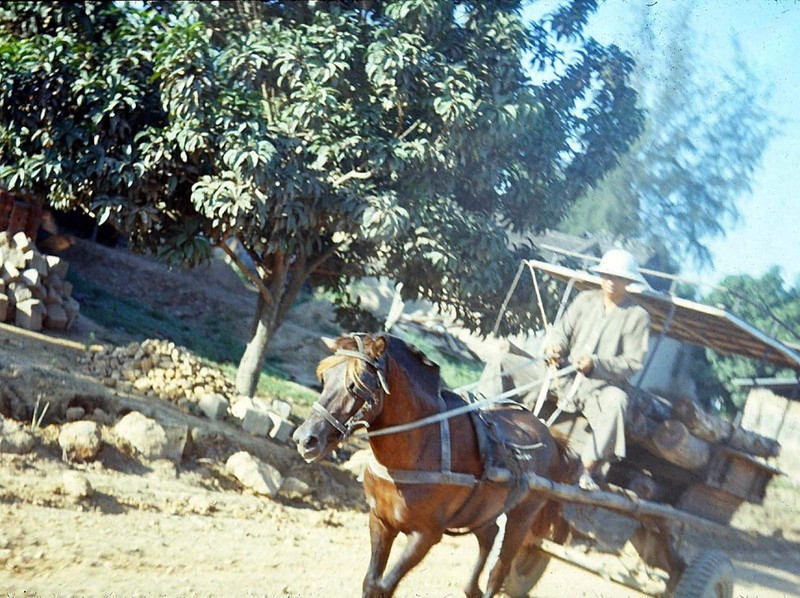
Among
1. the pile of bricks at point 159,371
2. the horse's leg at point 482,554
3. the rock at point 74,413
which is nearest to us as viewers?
the horse's leg at point 482,554

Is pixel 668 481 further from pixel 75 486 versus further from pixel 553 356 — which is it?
pixel 75 486

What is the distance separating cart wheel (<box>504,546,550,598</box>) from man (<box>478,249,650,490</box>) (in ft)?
3.09

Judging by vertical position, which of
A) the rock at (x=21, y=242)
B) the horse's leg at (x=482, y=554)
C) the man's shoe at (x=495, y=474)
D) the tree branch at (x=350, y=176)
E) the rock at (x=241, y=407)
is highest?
the tree branch at (x=350, y=176)

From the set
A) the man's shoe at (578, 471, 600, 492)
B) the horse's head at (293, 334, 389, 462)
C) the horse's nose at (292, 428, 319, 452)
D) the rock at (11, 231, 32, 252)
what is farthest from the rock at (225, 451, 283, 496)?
the rock at (11, 231, 32, 252)

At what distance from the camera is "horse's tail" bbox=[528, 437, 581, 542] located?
5840 millimetres

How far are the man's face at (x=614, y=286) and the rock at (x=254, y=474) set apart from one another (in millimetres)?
4059

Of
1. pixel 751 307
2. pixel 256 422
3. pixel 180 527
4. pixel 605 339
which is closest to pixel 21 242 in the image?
pixel 256 422

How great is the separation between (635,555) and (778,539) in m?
6.31

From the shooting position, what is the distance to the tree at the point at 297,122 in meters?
7.69

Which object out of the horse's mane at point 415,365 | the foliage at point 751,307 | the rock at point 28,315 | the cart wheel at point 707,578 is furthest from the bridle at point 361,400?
the foliage at point 751,307

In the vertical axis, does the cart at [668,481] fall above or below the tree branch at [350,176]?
below

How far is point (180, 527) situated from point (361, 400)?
3154 mm

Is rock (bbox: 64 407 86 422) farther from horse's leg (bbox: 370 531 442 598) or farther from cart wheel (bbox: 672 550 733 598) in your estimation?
cart wheel (bbox: 672 550 733 598)

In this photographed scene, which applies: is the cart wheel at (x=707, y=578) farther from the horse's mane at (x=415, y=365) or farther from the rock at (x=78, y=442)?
the rock at (x=78, y=442)
